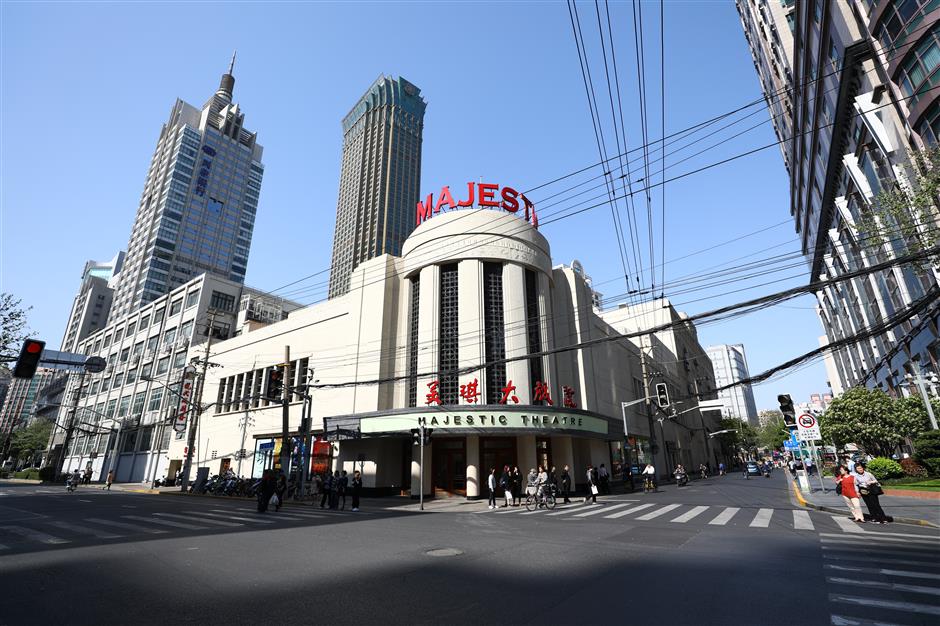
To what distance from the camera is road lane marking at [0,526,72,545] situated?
10.7 m

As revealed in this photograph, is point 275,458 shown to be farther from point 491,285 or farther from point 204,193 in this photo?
point 204,193

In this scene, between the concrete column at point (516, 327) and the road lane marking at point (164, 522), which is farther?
the concrete column at point (516, 327)

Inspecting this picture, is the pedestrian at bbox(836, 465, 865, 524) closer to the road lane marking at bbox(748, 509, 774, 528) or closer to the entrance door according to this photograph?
the road lane marking at bbox(748, 509, 774, 528)

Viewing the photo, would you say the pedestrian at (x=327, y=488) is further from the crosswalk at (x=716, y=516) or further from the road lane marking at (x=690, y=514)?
the road lane marking at (x=690, y=514)

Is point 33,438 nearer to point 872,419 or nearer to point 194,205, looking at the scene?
point 194,205

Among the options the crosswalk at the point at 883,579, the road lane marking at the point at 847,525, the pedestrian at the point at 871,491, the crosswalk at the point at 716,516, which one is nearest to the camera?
the crosswalk at the point at 883,579

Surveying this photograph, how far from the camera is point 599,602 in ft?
18.7

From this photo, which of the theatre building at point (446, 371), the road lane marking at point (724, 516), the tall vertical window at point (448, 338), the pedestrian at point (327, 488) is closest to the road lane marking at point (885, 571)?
the road lane marking at point (724, 516)

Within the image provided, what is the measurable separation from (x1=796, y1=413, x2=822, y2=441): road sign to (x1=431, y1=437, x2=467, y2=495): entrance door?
59.3ft

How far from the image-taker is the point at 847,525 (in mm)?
12227

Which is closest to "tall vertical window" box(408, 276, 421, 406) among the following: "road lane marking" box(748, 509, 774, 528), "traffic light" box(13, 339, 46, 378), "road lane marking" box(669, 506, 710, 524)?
"road lane marking" box(669, 506, 710, 524)

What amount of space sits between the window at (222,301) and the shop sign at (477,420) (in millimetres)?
38775

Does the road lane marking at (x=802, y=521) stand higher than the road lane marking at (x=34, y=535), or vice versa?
the road lane marking at (x=34, y=535)

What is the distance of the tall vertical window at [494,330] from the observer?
2728cm
